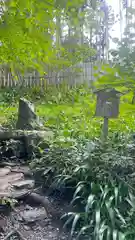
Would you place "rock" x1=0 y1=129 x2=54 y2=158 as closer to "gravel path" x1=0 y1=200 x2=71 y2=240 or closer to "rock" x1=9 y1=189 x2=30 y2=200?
"rock" x1=9 y1=189 x2=30 y2=200

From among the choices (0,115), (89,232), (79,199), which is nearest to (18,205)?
(79,199)

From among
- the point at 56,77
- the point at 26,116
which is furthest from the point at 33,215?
the point at 26,116

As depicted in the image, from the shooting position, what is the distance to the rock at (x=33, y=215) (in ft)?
7.66

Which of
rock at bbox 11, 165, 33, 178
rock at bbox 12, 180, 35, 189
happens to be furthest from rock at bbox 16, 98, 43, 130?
rock at bbox 12, 180, 35, 189

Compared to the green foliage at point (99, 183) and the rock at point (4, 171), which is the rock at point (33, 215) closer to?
the green foliage at point (99, 183)

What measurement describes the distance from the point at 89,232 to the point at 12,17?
1.77 meters

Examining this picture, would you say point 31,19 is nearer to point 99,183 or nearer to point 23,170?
point 99,183

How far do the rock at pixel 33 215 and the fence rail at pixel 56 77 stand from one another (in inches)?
49.5

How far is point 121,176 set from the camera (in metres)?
2.36

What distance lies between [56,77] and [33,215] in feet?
5.06

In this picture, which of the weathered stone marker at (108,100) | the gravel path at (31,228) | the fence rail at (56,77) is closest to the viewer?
the weathered stone marker at (108,100)

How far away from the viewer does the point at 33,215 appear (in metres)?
2.40

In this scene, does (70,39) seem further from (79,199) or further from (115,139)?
(115,139)

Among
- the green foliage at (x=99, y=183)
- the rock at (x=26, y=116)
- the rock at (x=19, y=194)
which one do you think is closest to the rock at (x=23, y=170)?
the green foliage at (x=99, y=183)
